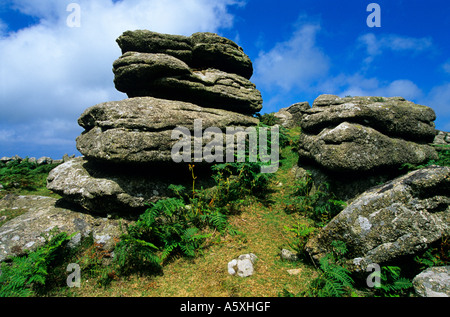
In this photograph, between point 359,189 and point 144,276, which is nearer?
point 144,276

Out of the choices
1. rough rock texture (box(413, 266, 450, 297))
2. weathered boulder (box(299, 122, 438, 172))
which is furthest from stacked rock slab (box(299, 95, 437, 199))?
rough rock texture (box(413, 266, 450, 297))

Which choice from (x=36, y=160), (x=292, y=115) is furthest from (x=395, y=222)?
(x=36, y=160)

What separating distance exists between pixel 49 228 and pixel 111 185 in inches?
91.6

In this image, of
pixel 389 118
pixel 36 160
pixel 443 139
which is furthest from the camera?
pixel 36 160

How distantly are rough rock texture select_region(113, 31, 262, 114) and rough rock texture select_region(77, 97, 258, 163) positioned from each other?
78.6 inches

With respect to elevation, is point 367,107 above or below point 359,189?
above

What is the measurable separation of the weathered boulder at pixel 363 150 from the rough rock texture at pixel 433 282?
3.83 m

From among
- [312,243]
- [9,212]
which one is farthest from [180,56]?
[312,243]

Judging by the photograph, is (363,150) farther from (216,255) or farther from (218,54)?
(218,54)

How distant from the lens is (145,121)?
824cm

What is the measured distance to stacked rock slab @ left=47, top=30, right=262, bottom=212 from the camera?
7.74 m

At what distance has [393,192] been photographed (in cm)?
546
